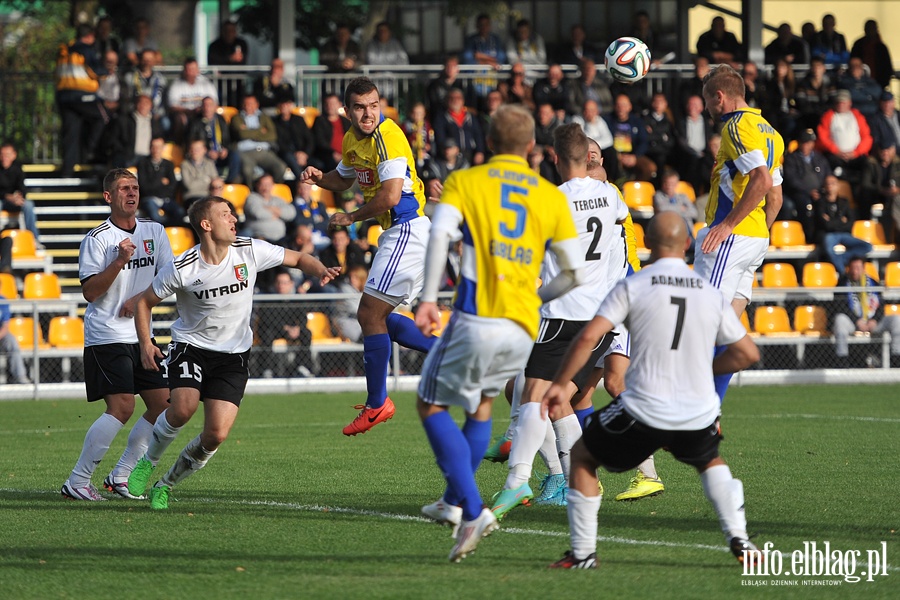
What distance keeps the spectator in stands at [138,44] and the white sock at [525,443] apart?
1445cm

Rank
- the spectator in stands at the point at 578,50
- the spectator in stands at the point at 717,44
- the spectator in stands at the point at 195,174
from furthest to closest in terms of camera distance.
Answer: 1. the spectator in stands at the point at 717,44
2. the spectator in stands at the point at 578,50
3. the spectator in stands at the point at 195,174

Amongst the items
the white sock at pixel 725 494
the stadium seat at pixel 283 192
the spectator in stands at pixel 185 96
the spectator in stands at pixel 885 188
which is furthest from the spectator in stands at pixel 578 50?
the white sock at pixel 725 494

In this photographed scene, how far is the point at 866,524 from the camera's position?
22.7 ft

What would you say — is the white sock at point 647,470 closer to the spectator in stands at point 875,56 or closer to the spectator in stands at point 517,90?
the spectator in stands at point 517,90

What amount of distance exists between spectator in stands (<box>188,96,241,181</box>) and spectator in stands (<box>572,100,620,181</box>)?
5130 mm

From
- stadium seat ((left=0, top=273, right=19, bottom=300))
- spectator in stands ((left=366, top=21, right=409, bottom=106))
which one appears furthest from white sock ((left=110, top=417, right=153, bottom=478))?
spectator in stands ((left=366, top=21, right=409, bottom=106))

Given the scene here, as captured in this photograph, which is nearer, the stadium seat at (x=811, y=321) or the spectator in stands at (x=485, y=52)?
the stadium seat at (x=811, y=321)

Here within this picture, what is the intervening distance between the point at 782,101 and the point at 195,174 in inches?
376

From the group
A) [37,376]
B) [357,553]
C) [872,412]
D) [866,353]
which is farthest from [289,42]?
[357,553]

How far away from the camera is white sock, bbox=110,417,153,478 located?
26.5ft

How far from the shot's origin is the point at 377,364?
856 cm

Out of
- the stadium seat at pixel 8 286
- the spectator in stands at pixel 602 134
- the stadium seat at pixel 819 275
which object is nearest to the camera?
the stadium seat at pixel 8 286

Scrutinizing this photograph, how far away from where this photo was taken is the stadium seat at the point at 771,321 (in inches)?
648

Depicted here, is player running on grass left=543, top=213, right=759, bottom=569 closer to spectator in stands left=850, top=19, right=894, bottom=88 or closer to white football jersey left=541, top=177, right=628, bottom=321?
white football jersey left=541, top=177, right=628, bottom=321
